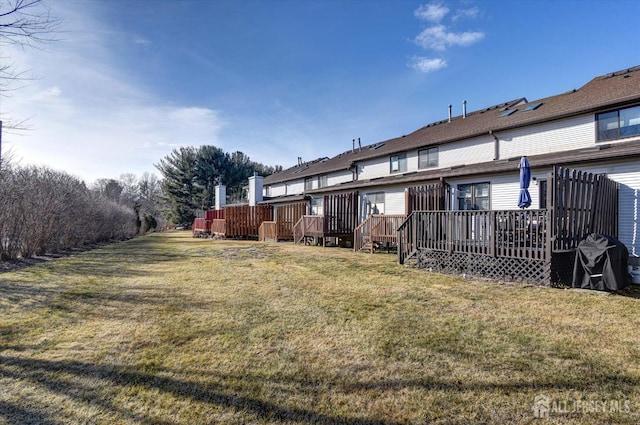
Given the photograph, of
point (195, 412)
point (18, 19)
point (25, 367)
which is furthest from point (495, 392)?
point (18, 19)

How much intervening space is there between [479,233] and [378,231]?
16.9ft

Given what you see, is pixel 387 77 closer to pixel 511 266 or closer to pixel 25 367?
pixel 511 266

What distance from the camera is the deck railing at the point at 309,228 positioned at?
15.5 meters

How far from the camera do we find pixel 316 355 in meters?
3.36

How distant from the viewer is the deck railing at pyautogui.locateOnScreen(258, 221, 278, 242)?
62.7 feet

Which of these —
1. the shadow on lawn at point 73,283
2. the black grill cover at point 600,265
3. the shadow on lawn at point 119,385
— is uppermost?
the black grill cover at point 600,265

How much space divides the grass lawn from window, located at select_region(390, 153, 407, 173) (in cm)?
1049

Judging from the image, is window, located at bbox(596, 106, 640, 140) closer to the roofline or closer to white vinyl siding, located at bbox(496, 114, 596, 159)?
white vinyl siding, located at bbox(496, 114, 596, 159)

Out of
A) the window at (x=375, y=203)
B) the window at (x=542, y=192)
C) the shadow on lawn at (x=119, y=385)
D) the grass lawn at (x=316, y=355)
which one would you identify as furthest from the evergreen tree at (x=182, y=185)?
the shadow on lawn at (x=119, y=385)

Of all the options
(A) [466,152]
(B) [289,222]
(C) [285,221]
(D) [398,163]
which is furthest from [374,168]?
(C) [285,221]

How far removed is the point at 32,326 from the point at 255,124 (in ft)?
70.7

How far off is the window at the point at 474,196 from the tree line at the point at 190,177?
33380 millimetres

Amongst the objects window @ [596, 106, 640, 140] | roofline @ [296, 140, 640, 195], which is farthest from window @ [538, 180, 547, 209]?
window @ [596, 106, 640, 140]

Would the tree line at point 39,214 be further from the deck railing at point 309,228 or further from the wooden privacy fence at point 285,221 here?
the deck railing at point 309,228
